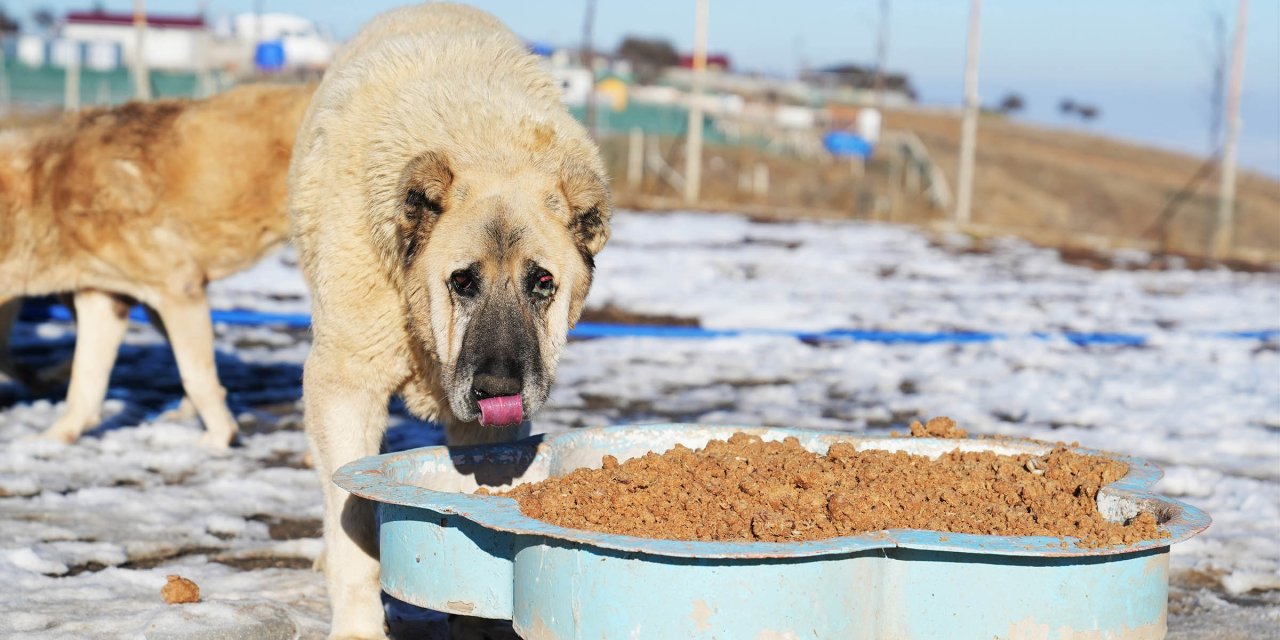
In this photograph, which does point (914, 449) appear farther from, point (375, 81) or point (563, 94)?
point (375, 81)

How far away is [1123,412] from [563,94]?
14.8ft

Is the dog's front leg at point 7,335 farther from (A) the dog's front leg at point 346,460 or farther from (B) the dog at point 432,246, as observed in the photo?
(A) the dog's front leg at point 346,460

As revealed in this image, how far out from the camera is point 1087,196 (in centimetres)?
3688

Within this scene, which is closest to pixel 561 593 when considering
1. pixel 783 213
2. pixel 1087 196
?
pixel 783 213

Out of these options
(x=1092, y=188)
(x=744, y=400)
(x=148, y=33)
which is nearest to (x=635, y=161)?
(x=744, y=400)

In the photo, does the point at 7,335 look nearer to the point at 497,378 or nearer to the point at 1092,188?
the point at 497,378

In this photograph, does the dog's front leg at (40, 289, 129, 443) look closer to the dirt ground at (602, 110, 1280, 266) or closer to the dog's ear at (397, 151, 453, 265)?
the dog's ear at (397, 151, 453, 265)

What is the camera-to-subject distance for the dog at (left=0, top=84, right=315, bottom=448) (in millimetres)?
6469

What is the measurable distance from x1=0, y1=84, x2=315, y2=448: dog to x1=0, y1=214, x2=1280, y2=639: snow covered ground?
1.37ft

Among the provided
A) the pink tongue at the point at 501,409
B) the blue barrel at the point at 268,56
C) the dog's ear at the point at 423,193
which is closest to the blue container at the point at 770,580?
the pink tongue at the point at 501,409

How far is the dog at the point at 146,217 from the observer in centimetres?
647

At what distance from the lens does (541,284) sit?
346 centimetres

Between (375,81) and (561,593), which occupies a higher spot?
(375,81)

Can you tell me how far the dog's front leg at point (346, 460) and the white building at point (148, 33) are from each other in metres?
47.4
